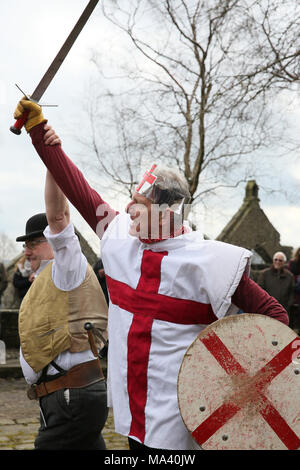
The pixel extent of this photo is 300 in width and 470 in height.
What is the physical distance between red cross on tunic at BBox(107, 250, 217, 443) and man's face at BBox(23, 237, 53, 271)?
38.8 inches

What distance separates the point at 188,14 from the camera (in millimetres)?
10484

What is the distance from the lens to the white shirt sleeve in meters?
3.23

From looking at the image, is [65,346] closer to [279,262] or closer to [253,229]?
[279,262]

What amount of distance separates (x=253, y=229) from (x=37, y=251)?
23.0 metres

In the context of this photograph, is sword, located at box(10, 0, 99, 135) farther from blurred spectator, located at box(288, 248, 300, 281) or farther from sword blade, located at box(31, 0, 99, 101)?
blurred spectator, located at box(288, 248, 300, 281)

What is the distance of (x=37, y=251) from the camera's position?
367 centimetres

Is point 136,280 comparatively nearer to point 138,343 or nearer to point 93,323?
point 138,343

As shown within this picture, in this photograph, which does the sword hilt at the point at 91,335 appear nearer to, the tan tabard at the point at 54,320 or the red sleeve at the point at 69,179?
the tan tabard at the point at 54,320

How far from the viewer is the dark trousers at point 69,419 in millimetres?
3314

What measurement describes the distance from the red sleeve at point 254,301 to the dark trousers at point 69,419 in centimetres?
103

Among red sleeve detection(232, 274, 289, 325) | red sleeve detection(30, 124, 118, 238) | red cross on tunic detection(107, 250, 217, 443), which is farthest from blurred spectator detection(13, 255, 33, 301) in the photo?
red sleeve detection(232, 274, 289, 325)

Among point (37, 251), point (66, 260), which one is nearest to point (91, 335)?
point (66, 260)

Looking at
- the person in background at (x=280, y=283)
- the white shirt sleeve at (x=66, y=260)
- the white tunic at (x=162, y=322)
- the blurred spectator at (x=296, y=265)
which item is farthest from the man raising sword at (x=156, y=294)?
the blurred spectator at (x=296, y=265)
